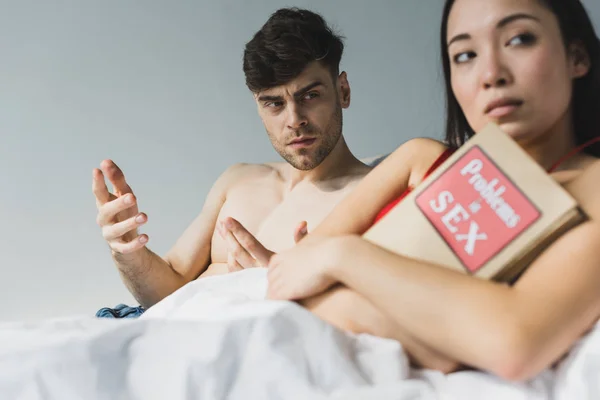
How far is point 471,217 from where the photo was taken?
2.21 feet

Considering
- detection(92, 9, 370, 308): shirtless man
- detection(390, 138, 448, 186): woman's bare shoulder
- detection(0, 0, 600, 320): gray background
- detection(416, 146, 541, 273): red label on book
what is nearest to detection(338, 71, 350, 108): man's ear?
detection(92, 9, 370, 308): shirtless man

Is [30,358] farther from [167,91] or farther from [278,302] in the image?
[167,91]

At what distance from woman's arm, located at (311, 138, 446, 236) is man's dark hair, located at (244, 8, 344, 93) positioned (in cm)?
72

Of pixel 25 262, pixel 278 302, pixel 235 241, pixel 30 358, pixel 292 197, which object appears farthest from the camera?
pixel 25 262

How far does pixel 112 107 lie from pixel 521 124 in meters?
1.77

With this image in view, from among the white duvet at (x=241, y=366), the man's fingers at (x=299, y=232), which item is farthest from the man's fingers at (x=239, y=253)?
the white duvet at (x=241, y=366)

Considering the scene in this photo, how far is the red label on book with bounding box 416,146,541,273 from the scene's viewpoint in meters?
0.65

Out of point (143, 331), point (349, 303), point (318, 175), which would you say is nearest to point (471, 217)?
point (349, 303)

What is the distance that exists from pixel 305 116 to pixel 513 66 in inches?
34.0

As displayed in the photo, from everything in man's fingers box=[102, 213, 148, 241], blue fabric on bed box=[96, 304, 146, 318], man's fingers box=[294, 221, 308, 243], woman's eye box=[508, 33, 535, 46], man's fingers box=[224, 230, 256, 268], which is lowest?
blue fabric on bed box=[96, 304, 146, 318]

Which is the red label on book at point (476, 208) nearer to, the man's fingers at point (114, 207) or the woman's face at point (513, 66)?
the woman's face at point (513, 66)

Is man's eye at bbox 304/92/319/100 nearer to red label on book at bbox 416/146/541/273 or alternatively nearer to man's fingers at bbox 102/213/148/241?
man's fingers at bbox 102/213/148/241

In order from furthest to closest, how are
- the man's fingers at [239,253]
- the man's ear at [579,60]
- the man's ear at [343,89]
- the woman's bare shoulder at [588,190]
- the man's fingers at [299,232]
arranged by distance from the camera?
the man's ear at [343,89]
the man's fingers at [239,253]
the man's fingers at [299,232]
the man's ear at [579,60]
the woman's bare shoulder at [588,190]

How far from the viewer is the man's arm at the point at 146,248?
1.31 meters
